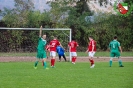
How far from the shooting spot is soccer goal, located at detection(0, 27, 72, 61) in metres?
37.9

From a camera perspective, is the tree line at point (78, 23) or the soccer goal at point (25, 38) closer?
the soccer goal at point (25, 38)

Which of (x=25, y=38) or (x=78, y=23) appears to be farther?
(x=78, y=23)

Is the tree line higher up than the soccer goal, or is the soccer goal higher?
the tree line

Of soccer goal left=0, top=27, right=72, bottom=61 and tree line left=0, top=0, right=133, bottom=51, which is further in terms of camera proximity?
tree line left=0, top=0, right=133, bottom=51

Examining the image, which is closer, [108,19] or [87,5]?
[108,19]

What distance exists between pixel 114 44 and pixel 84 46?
21869 mm

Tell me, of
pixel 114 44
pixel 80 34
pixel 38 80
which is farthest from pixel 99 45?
pixel 38 80

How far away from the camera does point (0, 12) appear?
57.6 metres

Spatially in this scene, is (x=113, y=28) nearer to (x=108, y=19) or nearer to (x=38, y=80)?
(x=108, y=19)

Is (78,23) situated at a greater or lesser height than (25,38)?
greater

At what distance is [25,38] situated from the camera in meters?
40.0

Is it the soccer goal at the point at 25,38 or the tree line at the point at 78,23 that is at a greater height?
the tree line at the point at 78,23

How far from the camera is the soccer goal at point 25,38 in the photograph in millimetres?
37906

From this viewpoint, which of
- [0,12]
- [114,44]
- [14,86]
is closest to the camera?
[14,86]
